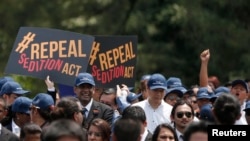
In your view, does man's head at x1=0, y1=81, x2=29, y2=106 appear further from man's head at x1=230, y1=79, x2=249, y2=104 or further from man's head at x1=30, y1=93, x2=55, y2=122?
man's head at x1=230, y1=79, x2=249, y2=104

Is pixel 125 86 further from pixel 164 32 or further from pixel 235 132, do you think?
pixel 164 32

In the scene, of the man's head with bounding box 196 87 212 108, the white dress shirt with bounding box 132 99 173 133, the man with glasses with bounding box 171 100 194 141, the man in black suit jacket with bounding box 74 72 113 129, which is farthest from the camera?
the man's head with bounding box 196 87 212 108

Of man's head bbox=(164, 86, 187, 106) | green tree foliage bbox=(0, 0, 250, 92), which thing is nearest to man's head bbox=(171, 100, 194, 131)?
man's head bbox=(164, 86, 187, 106)

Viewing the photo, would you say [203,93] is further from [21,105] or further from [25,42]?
[21,105]

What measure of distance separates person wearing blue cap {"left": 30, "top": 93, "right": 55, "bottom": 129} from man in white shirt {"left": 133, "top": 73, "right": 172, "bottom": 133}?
1.60m

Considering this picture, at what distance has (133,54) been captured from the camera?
52.1 feet

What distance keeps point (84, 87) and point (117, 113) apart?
0.97 metres

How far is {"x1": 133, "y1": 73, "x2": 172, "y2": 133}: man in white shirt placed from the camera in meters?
13.7

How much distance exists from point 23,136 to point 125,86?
4.23 metres

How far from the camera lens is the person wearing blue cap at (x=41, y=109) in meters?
12.3

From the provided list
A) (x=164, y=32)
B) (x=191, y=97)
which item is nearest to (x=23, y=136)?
(x=191, y=97)

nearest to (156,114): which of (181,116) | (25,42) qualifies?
(181,116)

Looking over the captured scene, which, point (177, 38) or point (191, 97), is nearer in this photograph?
point (191, 97)

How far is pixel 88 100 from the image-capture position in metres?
13.4
